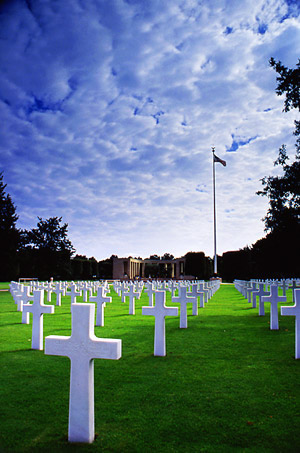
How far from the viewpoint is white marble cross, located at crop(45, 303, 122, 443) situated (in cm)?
261

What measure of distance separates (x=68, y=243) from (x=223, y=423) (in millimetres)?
Answer: 55345

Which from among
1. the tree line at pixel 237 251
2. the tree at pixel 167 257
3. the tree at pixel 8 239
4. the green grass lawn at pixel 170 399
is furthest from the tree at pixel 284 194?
the tree at pixel 167 257

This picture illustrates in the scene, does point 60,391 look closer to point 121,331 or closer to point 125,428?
point 125,428

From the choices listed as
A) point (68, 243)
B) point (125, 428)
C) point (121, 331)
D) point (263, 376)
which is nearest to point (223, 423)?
point (125, 428)

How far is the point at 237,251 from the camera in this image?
49.6 meters

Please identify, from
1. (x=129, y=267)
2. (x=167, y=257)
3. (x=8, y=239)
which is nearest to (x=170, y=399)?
(x=8, y=239)

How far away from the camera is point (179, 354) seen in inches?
213

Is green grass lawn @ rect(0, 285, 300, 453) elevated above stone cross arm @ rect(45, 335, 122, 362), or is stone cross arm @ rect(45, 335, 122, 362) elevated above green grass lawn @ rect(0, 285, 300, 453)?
stone cross arm @ rect(45, 335, 122, 362)

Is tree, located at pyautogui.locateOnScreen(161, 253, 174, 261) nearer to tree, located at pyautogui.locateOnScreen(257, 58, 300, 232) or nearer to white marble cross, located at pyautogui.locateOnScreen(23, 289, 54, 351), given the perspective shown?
tree, located at pyautogui.locateOnScreen(257, 58, 300, 232)

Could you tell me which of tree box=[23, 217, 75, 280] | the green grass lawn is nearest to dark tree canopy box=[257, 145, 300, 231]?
the green grass lawn

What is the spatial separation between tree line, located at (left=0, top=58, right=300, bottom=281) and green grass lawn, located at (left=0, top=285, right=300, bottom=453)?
967 cm

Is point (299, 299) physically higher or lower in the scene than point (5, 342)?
higher

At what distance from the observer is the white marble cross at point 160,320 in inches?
210

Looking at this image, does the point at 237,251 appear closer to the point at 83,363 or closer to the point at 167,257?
the point at 83,363
